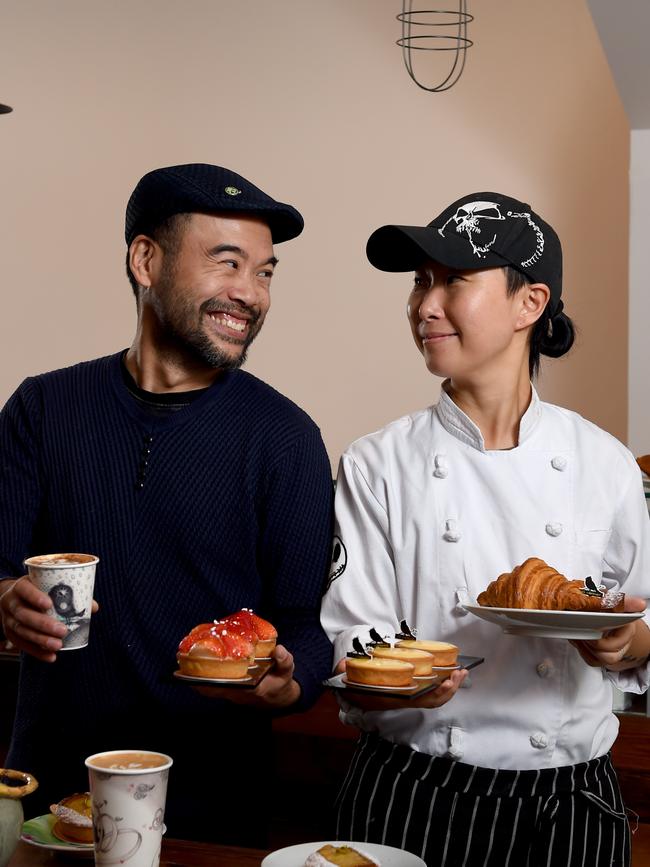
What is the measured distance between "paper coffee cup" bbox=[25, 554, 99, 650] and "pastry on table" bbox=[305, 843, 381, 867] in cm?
41

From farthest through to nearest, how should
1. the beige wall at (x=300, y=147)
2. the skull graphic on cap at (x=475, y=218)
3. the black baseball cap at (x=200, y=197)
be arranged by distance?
the beige wall at (x=300, y=147), the black baseball cap at (x=200, y=197), the skull graphic on cap at (x=475, y=218)

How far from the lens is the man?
179 cm

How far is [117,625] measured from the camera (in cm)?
178

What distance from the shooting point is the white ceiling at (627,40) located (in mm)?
3521

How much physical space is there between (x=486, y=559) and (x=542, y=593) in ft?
0.64

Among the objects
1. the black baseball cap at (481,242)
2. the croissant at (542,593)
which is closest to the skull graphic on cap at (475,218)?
the black baseball cap at (481,242)

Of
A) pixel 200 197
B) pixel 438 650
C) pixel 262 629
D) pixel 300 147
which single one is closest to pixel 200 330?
pixel 200 197

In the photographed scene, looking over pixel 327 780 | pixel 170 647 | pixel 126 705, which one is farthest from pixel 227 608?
pixel 327 780

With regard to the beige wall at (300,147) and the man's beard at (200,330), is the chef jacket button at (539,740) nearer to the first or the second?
the man's beard at (200,330)

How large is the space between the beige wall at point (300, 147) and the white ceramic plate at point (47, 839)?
10.6 ft

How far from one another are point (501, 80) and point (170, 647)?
135 inches

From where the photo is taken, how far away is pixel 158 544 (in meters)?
1.81

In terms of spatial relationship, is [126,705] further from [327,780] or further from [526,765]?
[327,780]

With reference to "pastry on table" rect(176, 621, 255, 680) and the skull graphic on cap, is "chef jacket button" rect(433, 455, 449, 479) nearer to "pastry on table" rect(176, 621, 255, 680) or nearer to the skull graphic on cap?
the skull graphic on cap
